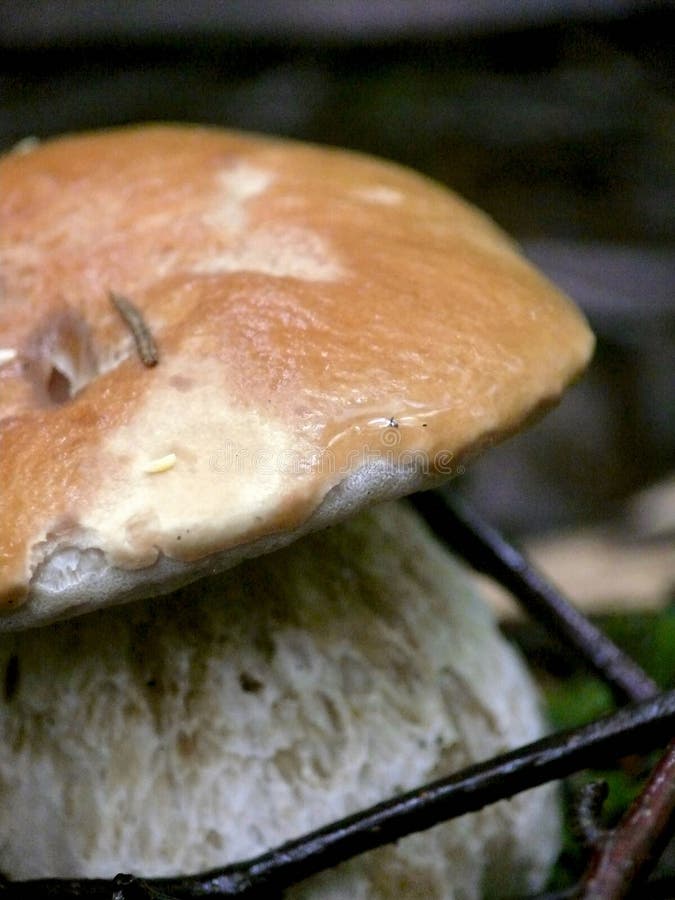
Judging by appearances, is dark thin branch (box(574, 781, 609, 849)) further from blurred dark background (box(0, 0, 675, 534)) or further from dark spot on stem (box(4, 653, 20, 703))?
blurred dark background (box(0, 0, 675, 534))

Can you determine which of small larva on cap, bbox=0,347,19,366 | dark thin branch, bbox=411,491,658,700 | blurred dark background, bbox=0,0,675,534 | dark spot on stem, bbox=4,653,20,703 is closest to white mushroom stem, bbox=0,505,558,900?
dark spot on stem, bbox=4,653,20,703

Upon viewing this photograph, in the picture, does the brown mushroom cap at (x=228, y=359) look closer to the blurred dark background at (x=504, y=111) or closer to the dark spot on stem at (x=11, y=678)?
the dark spot on stem at (x=11, y=678)

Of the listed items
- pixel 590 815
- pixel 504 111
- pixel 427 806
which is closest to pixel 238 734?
pixel 427 806

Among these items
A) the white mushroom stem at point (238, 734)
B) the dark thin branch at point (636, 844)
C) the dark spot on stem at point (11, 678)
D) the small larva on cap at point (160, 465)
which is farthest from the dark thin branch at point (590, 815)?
the dark spot on stem at point (11, 678)

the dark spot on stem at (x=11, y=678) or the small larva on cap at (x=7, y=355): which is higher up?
the small larva on cap at (x=7, y=355)

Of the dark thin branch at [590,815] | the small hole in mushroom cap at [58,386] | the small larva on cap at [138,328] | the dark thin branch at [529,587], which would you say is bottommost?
the dark thin branch at [529,587]

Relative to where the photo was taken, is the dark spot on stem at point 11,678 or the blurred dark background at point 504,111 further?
the blurred dark background at point 504,111

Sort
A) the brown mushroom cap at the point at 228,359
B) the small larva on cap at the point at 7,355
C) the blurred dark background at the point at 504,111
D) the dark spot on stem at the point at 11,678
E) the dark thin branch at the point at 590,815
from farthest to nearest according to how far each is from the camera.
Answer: the blurred dark background at the point at 504,111 → the dark spot on stem at the point at 11,678 → the small larva on cap at the point at 7,355 → the dark thin branch at the point at 590,815 → the brown mushroom cap at the point at 228,359

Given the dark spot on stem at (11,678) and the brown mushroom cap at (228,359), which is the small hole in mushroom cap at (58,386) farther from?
the dark spot on stem at (11,678)

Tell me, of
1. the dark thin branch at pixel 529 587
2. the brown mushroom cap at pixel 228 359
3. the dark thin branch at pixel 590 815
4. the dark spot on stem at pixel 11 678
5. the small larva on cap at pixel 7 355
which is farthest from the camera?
the dark thin branch at pixel 529 587
